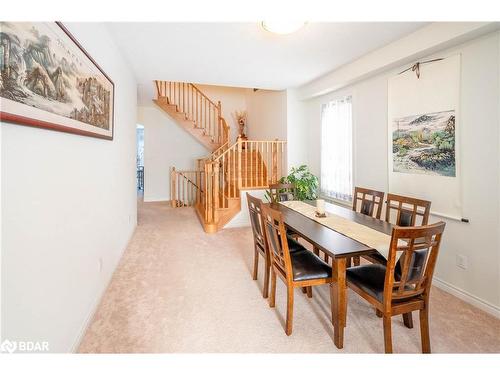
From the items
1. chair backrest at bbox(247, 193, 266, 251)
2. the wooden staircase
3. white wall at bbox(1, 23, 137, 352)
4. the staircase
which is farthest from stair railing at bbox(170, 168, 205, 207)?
chair backrest at bbox(247, 193, 266, 251)

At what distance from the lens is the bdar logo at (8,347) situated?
1.09 m

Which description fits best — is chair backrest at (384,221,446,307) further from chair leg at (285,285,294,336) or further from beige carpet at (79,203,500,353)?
chair leg at (285,285,294,336)

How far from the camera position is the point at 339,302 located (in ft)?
5.48

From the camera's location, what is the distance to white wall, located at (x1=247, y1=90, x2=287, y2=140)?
5177 mm

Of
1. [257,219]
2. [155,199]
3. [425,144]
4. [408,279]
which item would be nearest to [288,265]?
[257,219]

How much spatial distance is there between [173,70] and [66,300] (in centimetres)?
322

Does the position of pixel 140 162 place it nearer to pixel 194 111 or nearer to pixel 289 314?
pixel 194 111

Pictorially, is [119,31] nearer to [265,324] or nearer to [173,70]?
[173,70]

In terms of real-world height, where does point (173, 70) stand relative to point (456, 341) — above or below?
above

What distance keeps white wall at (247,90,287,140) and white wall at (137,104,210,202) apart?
5.69 ft

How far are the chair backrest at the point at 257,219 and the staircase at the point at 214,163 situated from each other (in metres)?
1.95
